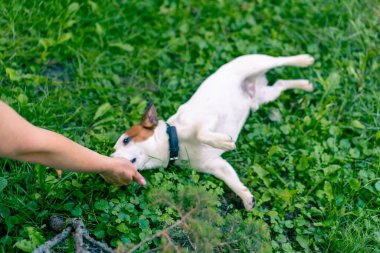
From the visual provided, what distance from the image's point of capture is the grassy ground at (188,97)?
305cm

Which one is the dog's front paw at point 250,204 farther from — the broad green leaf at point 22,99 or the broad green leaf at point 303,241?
the broad green leaf at point 22,99

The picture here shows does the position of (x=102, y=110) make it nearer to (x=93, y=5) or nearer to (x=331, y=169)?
(x=93, y=5)

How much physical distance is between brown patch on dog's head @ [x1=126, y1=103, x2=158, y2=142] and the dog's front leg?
43 centimetres

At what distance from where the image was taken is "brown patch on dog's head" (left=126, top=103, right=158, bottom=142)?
10.7 feet

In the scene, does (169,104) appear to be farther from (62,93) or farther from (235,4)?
(235,4)

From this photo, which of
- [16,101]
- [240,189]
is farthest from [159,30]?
[240,189]

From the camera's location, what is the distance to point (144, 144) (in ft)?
10.7

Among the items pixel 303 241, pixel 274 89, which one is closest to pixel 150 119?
pixel 274 89

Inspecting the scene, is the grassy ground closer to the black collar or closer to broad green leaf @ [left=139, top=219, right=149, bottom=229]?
broad green leaf @ [left=139, top=219, right=149, bottom=229]

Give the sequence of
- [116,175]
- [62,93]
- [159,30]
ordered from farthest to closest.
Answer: [159,30] < [62,93] < [116,175]

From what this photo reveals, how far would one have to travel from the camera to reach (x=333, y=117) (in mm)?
3855


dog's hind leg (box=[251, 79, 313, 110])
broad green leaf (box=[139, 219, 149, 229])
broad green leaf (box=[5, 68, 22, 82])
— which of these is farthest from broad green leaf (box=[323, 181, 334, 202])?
broad green leaf (box=[5, 68, 22, 82])

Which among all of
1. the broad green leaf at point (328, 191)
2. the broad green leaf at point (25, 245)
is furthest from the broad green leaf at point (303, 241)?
the broad green leaf at point (25, 245)

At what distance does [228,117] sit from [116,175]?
105 centimetres
